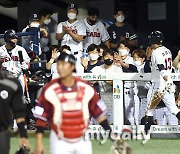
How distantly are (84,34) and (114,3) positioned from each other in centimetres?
322

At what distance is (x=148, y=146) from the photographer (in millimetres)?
11562

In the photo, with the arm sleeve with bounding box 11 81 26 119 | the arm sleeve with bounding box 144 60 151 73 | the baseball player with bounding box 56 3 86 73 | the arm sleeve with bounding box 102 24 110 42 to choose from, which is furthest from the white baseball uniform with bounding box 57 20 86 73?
the arm sleeve with bounding box 11 81 26 119

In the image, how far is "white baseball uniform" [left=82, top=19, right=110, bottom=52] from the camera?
13898 millimetres

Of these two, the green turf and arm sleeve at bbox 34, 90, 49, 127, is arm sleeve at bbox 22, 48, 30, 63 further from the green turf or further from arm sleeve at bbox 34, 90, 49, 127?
arm sleeve at bbox 34, 90, 49, 127

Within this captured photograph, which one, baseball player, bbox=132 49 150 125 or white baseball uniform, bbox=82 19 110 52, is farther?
white baseball uniform, bbox=82 19 110 52

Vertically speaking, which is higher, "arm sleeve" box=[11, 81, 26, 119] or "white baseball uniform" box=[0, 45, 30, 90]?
"white baseball uniform" box=[0, 45, 30, 90]

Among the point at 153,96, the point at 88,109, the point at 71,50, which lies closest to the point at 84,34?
the point at 71,50

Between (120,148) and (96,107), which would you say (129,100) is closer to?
(120,148)

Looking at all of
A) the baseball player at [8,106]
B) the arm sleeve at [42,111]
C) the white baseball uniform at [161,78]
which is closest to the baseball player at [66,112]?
the arm sleeve at [42,111]

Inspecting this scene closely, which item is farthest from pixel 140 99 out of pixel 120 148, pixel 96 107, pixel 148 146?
pixel 96 107

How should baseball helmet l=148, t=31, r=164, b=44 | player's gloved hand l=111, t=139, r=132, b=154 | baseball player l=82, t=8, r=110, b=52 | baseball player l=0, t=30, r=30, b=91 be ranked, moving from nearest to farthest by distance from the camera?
player's gloved hand l=111, t=139, r=132, b=154
baseball helmet l=148, t=31, r=164, b=44
baseball player l=0, t=30, r=30, b=91
baseball player l=82, t=8, r=110, b=52

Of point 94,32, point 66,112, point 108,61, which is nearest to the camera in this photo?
point 66,112

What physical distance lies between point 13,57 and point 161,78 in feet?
9.39

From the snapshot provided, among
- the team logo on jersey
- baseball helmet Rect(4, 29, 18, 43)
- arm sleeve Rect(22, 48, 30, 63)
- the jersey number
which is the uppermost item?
baseball helmet Rect(4, 29, 18, 43)
